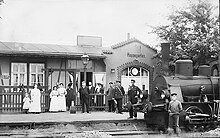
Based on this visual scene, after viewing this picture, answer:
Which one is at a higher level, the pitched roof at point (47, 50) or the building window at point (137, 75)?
the pitched roof at point (47, 50)

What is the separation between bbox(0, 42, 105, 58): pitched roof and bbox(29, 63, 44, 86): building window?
893 mm

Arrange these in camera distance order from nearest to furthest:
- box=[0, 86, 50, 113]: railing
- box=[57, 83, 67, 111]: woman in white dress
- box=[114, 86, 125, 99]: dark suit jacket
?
1. box=[114, 86, 125, 99]: dark suit jacket
2. box=[0, 86, 50, 113]: railing
3. box=[57, 83, 67, 111]: woman in white dress

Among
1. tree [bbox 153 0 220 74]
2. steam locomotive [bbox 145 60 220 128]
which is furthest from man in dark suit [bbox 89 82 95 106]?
steam locomotive [bbox 145 60 220 128]

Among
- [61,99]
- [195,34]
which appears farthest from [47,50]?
[195,34]

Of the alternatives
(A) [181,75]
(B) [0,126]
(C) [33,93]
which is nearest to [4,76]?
(C) [33,93]

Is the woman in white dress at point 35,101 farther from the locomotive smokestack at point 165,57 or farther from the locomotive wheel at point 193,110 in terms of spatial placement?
the locomotive wheel at point 193,110

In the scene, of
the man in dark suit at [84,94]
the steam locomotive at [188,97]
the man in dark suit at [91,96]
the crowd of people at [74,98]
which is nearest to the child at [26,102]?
the crowd of people at [74,98]

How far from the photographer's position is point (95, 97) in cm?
2038

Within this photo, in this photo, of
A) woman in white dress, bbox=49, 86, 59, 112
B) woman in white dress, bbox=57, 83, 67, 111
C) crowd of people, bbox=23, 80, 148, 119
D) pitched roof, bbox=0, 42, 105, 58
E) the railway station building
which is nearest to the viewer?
crowd of people, bbox=23, 80, 148, 119

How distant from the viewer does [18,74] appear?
20.8 m

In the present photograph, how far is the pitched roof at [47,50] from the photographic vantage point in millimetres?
19844

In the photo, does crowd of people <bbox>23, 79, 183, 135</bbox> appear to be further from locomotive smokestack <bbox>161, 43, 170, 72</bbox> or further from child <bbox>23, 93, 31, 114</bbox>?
locomotive smokestack <bbox>161, 43, 170, 72</bbox>

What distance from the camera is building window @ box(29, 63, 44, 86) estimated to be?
21.0 m

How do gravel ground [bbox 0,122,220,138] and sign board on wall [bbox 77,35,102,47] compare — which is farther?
sign board on wall [bbox 77,35,102,47]
